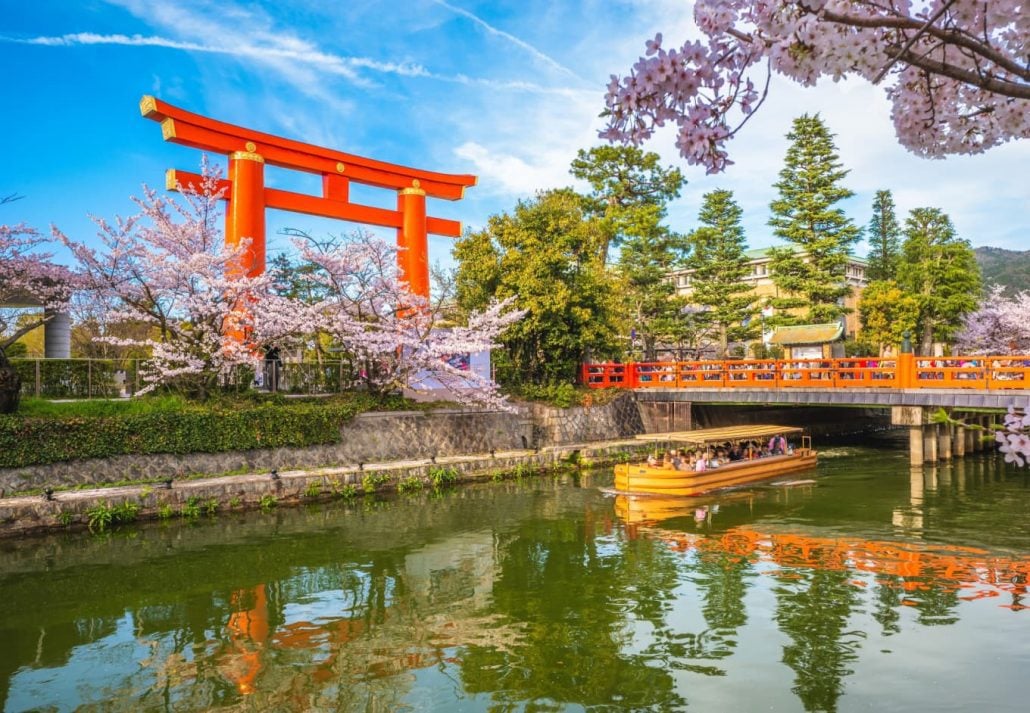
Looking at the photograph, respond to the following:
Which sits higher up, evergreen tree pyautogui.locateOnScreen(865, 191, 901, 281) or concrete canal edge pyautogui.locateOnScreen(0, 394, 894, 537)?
evergreen tree pyautogui.locateOnScreen(865, 191, 901, 281)

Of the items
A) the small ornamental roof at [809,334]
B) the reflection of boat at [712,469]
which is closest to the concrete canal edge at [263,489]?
the reflection of boat at [712,469]

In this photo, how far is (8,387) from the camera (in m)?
18.5

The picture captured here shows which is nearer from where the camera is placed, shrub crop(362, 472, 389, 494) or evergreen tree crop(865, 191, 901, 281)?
shrub crop(362, 472, 389, 494)

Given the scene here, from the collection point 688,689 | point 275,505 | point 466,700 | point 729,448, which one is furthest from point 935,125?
point 729,448

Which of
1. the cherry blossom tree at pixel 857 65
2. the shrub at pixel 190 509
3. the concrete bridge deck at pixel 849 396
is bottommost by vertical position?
the shrub at pixel 190 509

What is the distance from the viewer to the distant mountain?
123062mm

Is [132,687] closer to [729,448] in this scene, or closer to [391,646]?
[391,646]

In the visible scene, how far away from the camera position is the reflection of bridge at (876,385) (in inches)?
901

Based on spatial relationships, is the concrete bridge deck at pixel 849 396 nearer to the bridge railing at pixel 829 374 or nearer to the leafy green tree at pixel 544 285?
the bridge railing at pixel 829 374

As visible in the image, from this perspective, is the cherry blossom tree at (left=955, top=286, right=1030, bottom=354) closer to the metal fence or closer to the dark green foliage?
the metal fence

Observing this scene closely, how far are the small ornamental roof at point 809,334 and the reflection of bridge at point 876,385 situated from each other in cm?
202

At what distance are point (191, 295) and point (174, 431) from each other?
4563 millimetres

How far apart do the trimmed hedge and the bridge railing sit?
Result: 13947mm

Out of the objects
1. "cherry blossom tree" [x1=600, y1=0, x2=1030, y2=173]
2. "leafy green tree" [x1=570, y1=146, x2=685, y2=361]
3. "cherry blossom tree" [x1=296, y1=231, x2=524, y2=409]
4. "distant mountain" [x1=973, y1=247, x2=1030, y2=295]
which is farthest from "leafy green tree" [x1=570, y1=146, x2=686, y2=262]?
"distant mountain" [x1=973, y1=247, x2=1030, y2=295]
